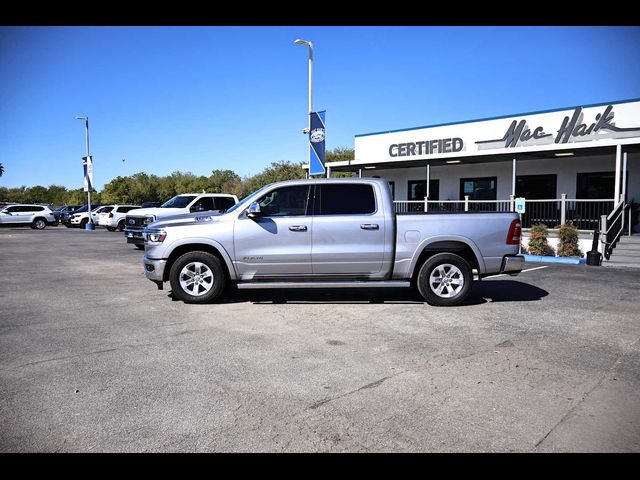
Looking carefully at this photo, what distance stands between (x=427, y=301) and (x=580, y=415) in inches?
163

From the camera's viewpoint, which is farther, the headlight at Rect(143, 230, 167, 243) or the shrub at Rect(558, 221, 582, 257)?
the shrub at Rect(558, 221, 582, 257)

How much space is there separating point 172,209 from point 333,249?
11042 millimetres

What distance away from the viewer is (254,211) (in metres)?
7.68

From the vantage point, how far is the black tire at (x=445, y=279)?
7.77 meters

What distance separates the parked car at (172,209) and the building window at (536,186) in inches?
485

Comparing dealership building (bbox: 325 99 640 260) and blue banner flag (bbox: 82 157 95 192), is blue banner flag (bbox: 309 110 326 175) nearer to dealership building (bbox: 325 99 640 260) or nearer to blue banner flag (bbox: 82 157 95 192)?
dealership building (bbox: 325 99 640 260)

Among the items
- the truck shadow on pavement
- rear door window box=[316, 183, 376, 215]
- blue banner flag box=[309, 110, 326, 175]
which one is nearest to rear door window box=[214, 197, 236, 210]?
blue banner flag box=[309, 110, 326, 175]

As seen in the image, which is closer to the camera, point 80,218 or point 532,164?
point 532,164

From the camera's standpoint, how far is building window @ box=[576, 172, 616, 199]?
18.7m

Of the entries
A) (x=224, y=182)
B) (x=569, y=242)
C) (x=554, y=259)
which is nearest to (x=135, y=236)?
(x=554, y=259)

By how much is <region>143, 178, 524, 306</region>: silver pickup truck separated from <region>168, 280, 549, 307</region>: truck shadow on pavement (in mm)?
490

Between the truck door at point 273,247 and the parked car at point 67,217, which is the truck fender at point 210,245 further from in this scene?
the parked car at point 67,217

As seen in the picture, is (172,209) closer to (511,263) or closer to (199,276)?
(199,276)

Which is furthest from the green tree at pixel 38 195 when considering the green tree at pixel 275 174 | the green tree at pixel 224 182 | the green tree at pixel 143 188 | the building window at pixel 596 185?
the building window at pixel 596 185
